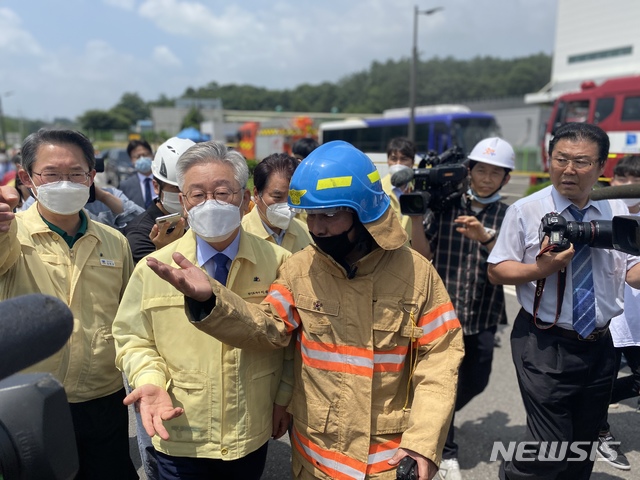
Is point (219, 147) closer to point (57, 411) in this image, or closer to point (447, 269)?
point (57, 411)

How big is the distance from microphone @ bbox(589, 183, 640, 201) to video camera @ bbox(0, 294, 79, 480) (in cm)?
150

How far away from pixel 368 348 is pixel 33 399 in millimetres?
1136

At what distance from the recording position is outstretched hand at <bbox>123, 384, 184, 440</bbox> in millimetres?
1577

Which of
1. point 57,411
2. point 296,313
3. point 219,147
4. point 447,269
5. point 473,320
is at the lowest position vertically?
point 473,320

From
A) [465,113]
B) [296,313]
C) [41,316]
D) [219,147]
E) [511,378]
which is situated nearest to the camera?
[41,316]

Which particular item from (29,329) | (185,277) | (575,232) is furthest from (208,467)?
(575,232)

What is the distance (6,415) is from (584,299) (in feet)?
7.51

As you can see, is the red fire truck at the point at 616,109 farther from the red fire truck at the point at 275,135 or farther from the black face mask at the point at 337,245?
the black face mask at the point at 337,245

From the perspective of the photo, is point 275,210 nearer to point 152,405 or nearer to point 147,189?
point 152,405

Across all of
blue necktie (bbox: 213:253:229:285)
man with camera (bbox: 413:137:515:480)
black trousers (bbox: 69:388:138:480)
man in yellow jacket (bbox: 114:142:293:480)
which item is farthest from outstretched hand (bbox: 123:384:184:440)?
man with camera (bbox: 413:137:515:480)

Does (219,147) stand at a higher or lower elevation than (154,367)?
higher

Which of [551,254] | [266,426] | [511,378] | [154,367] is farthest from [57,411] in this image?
[511,378]

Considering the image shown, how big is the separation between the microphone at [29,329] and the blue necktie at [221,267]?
1.18 meters

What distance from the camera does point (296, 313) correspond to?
1860 mm
